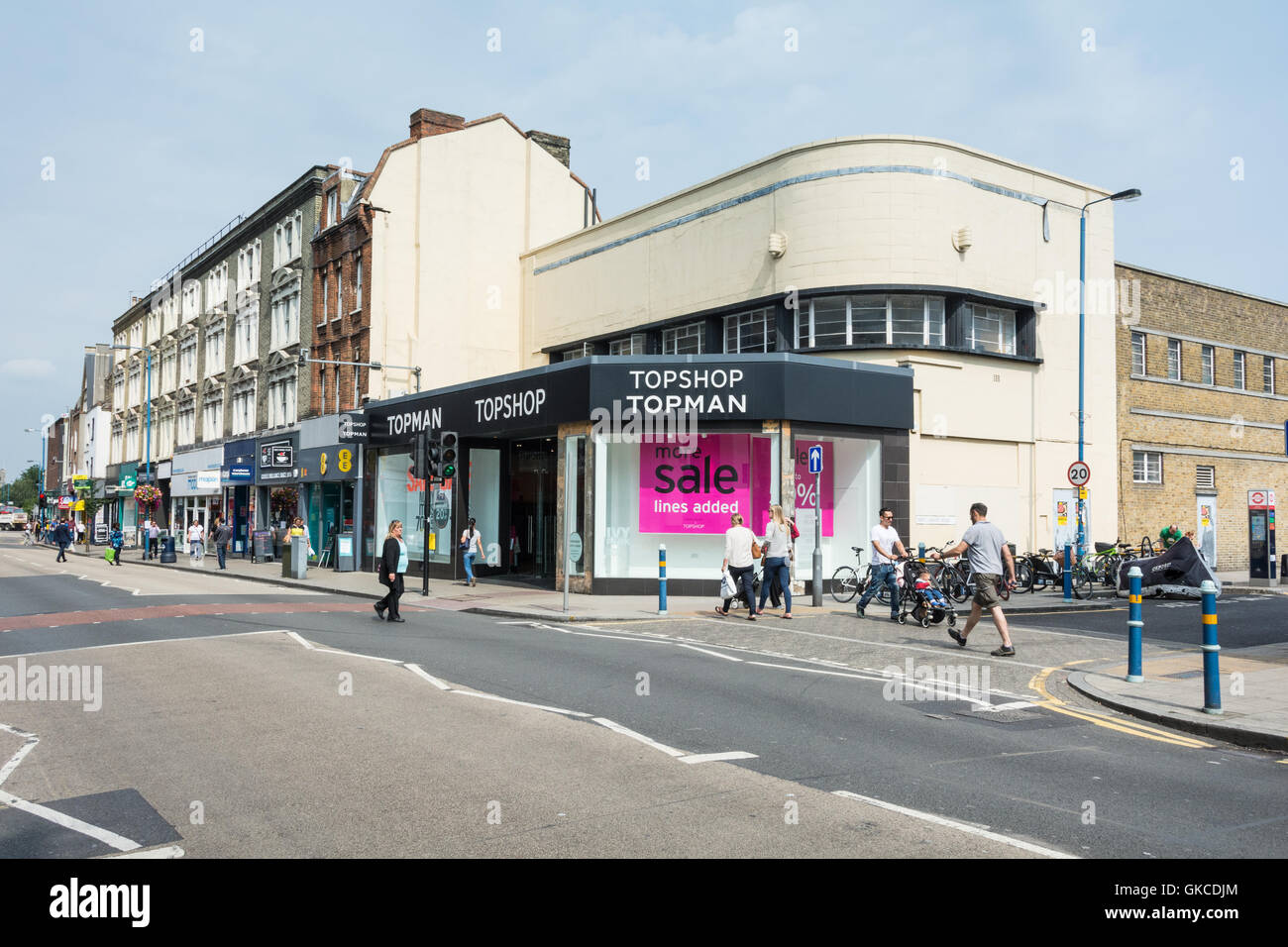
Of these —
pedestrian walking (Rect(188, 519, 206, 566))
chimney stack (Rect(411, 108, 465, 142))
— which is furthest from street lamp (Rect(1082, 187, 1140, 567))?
pedestrian walking (Rect(188, 519, 206, 566))

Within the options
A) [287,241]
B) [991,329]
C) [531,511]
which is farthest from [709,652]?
[287,241]

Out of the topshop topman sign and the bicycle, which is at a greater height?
the topshop topman sign

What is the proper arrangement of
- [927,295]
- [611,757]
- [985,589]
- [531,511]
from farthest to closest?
[531,511] < [927,295] < [985,589] < [611,757]

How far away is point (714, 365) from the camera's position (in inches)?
831

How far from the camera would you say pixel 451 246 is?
112ft

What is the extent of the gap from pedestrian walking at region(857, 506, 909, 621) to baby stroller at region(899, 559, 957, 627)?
8.0 inches

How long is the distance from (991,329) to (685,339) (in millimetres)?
8017

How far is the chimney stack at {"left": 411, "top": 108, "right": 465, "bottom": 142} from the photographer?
3450 centimetres

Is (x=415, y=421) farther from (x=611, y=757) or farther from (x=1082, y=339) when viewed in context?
(x=611, y=757)

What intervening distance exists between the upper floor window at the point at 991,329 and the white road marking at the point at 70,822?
2169 cm

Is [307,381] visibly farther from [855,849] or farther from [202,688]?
[855,849]

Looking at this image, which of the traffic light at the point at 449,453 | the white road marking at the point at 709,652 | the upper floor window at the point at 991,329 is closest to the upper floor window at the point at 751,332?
the upper floor window at the point at 991,329

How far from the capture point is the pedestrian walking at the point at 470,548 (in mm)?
25031

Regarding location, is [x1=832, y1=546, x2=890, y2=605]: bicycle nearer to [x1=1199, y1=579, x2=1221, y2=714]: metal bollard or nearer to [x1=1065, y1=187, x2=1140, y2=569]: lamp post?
[x1=1065, y1=187, x2=1140, y2=569]: lamp post
